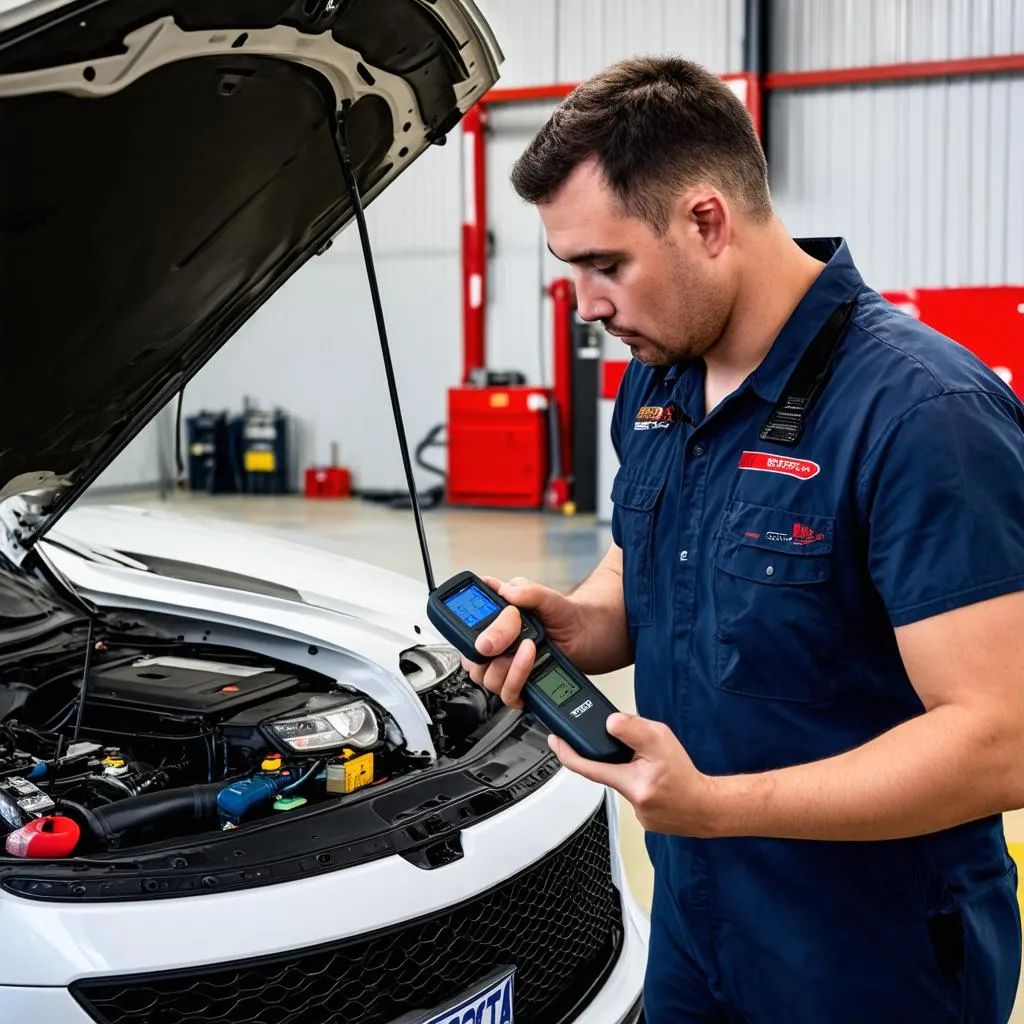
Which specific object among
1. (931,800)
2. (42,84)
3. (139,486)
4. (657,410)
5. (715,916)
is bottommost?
(139,486)

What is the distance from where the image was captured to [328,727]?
1.91 meters

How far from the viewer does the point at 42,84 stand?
1264mm

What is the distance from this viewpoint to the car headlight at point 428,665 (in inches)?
82.0

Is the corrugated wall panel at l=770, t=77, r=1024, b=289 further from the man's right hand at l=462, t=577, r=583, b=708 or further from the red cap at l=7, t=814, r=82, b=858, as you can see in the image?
the red cap at l=7, t=814, r=82, b=858

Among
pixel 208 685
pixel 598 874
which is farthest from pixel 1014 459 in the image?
pixel 208 685

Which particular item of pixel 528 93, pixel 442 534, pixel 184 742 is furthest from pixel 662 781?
pixel 528 93

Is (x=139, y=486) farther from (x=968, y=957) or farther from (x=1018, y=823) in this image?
(x=968, y=957)

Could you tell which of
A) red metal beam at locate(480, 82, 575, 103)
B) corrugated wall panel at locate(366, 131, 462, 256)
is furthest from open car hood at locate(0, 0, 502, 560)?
corrugated wall panel at locate(366, 131, 462, 256)

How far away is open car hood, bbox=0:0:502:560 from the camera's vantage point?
132 cm

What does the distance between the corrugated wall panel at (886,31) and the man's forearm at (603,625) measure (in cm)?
822

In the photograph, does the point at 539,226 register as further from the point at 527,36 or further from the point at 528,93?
the point at 527,36

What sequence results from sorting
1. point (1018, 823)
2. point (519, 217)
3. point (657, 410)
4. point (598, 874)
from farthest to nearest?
point (519, 217) < point (1018, 823) < point (598, 874) < point (657, 410)

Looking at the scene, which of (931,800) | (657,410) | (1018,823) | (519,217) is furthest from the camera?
(519,217)

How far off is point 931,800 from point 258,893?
854mm
